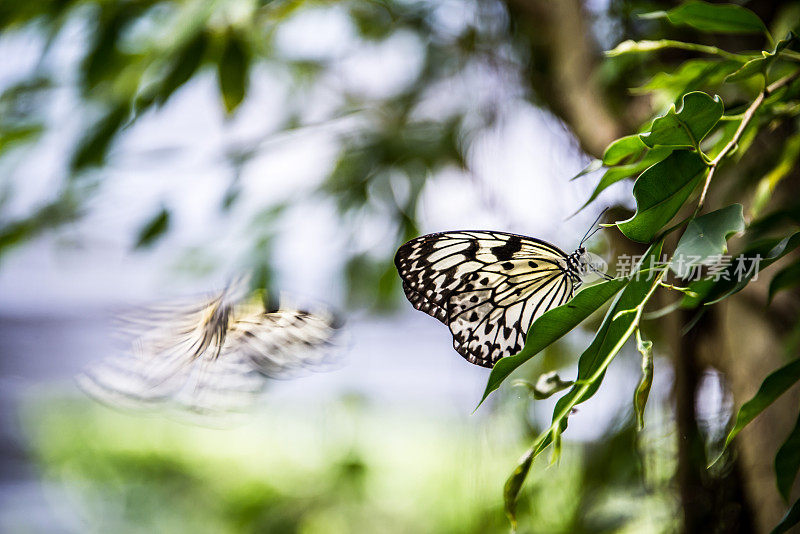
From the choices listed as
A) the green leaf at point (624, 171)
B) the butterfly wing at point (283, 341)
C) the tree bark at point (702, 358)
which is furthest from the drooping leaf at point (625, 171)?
the tree bark at point (702, 358)

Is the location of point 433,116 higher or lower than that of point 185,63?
lower

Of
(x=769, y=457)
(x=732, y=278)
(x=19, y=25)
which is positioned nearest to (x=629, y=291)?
(x=732, y=278)

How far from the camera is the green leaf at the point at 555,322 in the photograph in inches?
8.3

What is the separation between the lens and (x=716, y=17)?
309 mm

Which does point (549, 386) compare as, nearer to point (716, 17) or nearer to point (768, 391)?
point (768, 391)

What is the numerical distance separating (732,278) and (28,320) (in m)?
1.47

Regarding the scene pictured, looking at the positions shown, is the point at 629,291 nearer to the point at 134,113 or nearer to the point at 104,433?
the point at 134,113

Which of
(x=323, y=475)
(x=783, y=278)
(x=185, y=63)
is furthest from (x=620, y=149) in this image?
(x=323, y=475)

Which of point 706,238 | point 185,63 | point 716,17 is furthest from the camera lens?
point 185,63

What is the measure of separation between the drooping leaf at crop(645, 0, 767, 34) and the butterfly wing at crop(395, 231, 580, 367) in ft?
0.47

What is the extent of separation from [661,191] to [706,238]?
21mm

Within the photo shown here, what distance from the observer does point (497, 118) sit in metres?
0.67

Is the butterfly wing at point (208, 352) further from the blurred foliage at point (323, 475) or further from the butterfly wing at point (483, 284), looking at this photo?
the blurred foliage at point (323, 475)

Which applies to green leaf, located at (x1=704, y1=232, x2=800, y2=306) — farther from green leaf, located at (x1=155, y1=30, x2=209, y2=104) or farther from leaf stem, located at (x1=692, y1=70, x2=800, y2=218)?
green leaf, located at (x1=155, y1=30, x2=209, y2=104)
